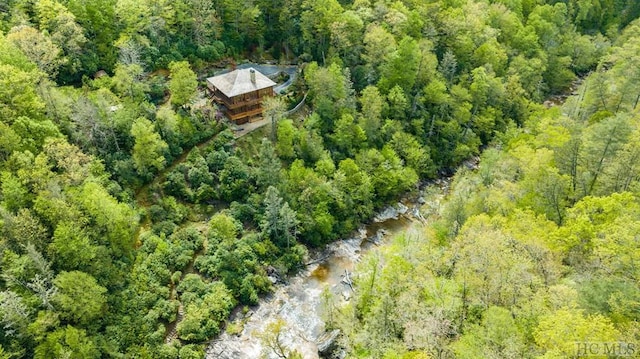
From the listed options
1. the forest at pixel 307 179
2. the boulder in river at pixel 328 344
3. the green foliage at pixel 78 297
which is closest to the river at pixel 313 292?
the boulder in river at pixel 328 344

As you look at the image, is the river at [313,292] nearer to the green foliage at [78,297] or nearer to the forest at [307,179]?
the forest at [307,179]

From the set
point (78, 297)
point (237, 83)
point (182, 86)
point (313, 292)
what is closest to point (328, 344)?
point (313, 292)

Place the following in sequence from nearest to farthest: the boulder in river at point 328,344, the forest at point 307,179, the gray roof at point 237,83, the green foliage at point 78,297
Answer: the forest at point 307,179 < the green foliage at point 78,297 < the boulder in river at point 328,344 < the gray roof at point 237,83

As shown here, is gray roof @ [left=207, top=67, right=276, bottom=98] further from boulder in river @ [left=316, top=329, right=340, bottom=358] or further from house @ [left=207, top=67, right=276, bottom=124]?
boulder in river @ [left=316, top=329, right=340, bottom=358]

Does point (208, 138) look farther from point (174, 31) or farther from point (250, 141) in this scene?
point (174, 31)

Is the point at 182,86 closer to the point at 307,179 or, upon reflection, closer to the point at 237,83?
the point at 237,83

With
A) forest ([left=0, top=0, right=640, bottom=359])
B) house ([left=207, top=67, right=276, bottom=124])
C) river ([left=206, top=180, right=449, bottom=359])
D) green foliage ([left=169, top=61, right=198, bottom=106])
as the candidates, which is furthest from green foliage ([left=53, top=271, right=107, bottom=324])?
house ([left=207, top=67, right=276, bottom=124])

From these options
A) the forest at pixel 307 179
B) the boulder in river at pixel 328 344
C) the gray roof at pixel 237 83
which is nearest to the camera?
the forest at pixel 307 179

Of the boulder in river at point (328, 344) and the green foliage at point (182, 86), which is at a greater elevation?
the green foliage at point (182, 86)
